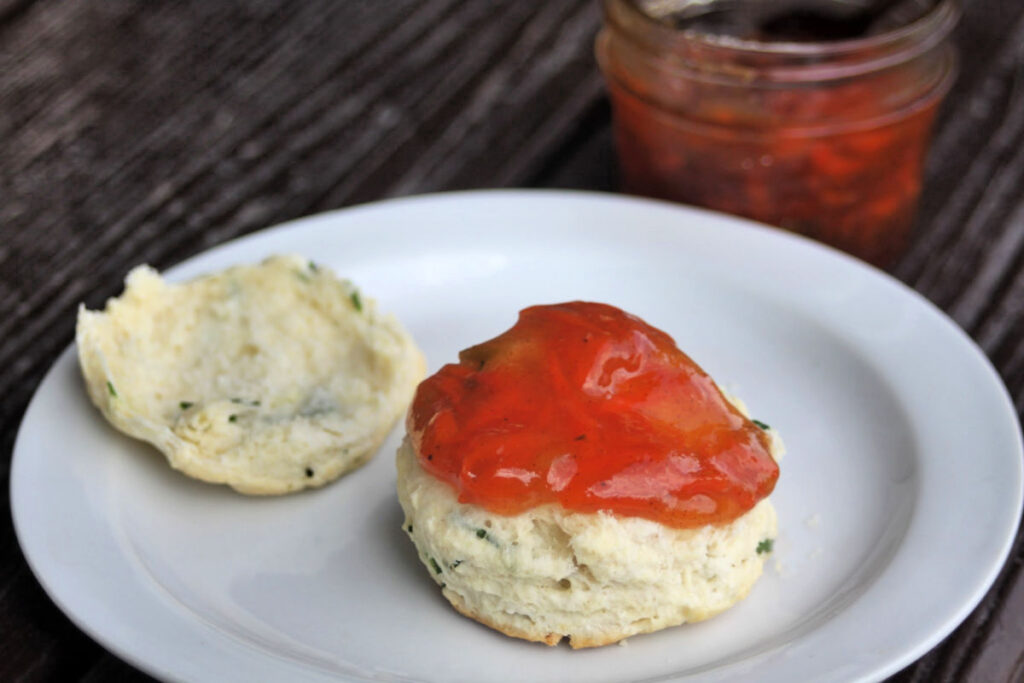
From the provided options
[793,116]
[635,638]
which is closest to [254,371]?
[635,638]

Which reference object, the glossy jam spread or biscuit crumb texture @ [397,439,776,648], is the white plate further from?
the glossy jam spread

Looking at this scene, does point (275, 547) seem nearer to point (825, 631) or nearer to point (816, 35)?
point (825, 631)

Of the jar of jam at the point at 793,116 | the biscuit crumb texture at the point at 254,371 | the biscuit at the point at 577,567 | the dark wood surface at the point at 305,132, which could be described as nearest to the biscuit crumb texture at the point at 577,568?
the biscuit at the point at 577,567

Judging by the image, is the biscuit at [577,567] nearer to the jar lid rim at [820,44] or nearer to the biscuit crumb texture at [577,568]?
the biscuit crumb texture at [577,568]

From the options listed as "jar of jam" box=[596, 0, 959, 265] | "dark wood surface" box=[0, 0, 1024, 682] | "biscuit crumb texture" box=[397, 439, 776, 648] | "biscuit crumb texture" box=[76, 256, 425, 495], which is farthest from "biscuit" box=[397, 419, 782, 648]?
"jar of jam" box=[596, 0, 959, 265]

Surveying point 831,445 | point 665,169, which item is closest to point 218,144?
point 665,169
